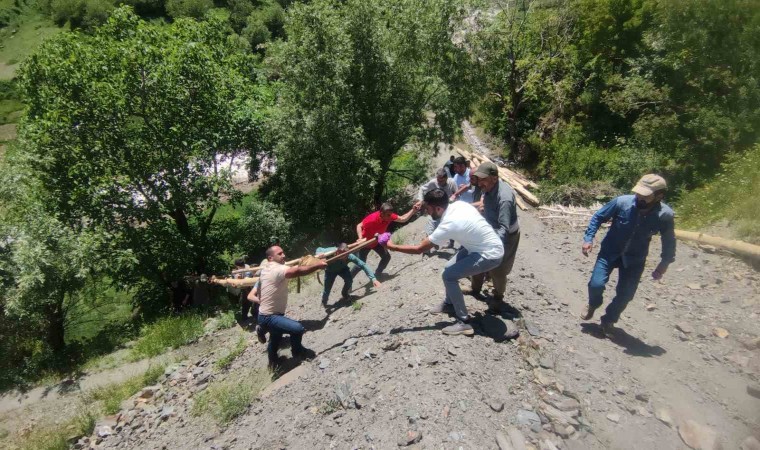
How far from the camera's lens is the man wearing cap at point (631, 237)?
5617 mm

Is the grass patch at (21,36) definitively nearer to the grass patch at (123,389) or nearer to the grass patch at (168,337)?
the grass patch at (168,337)

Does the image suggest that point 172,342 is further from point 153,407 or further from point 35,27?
point 35,27

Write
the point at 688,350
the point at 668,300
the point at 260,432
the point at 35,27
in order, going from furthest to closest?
the point at 35,27 < the point at 668,300 < the point at 688,350 < the point at 260,432

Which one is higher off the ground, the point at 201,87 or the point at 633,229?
the point at 201,87

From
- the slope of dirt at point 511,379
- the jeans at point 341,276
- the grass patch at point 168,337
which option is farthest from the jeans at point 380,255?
the grass patch at point 168,337

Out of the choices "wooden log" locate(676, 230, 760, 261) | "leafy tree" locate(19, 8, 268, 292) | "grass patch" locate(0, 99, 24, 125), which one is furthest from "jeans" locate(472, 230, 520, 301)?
"grass patch" locate(0, 99, 24, 125)

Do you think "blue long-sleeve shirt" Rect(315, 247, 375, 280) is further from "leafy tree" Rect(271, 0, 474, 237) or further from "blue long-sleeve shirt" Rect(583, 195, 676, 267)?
"leafy tree" Rect(271, 0, 474, 237)

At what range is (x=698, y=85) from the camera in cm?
1371

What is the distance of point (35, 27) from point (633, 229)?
72.8 m

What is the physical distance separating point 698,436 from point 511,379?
1861 millimetres

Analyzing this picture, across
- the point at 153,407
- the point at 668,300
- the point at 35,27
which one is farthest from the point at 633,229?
the point at 35,27

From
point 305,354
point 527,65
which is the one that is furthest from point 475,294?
point 527,65

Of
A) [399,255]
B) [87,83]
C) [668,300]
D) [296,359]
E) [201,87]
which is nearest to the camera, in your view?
[296,359]

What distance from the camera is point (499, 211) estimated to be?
5.88 m
